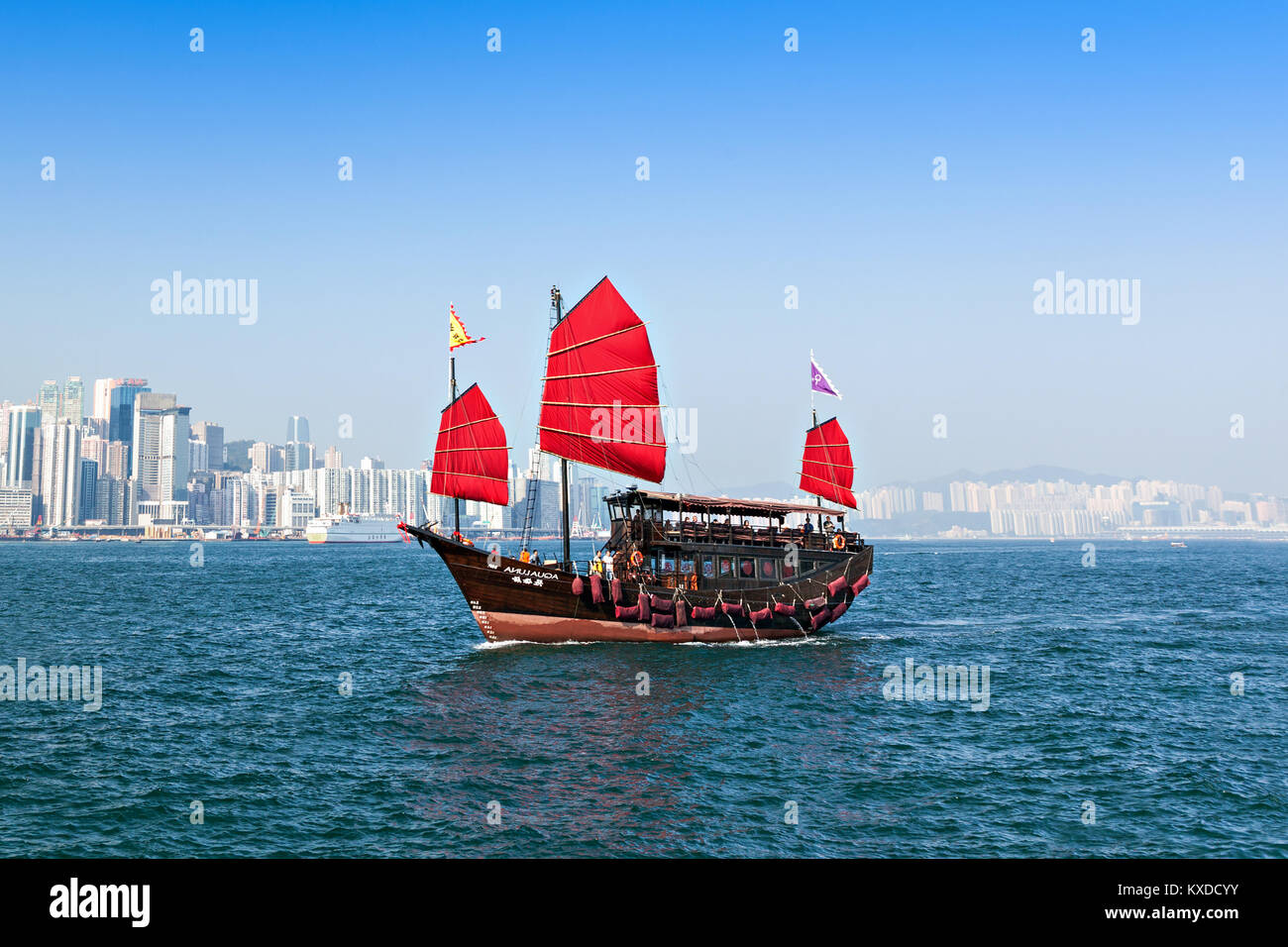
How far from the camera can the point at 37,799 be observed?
19.4 m

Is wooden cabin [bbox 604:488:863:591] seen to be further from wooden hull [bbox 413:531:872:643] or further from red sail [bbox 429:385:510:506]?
red sail [bbox 429:385:510:506]

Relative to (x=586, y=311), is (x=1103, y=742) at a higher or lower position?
lower

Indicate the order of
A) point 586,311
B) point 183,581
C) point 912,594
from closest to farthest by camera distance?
point 586,311, point 912,594, point 183,581

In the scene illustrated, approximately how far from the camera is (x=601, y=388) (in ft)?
148

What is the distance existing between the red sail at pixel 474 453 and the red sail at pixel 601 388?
2.62 metres

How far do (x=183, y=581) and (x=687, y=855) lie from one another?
283ft

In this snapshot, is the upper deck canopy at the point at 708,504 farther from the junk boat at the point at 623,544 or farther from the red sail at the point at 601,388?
the red sail at the point at 601,388

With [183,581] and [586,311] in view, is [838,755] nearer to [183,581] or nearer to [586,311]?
[586,311]

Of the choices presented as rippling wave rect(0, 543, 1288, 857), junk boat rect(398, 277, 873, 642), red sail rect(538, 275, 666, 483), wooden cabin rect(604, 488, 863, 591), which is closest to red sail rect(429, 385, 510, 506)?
junk boat rect(398, 277, 873, 642)

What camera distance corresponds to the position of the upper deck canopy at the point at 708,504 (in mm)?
43031

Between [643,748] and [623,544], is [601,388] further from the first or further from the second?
[643,748]

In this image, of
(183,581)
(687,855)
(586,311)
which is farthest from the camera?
(183,581)
